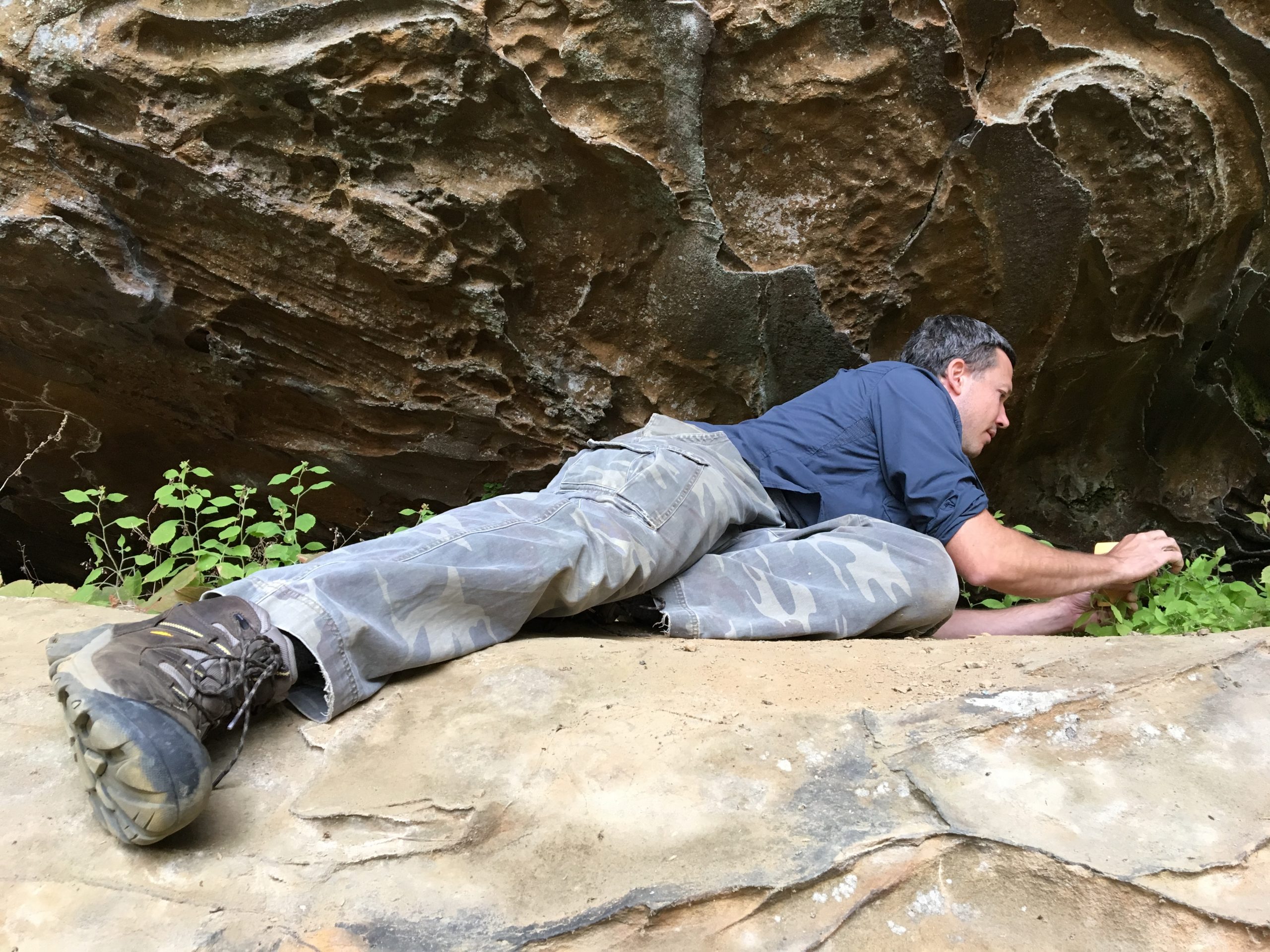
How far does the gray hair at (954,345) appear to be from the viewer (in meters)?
2.72

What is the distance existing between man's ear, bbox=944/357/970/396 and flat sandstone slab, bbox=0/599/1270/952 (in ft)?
3.73

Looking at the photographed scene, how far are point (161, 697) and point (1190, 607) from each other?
243 centimetres

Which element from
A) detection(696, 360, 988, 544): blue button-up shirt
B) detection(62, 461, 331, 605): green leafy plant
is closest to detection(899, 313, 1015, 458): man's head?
detection(696, 360, 988, 544): blue button-up shirt

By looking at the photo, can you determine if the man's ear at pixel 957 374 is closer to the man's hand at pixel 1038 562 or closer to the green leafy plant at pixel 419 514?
the man's hand at pixel 1038 562

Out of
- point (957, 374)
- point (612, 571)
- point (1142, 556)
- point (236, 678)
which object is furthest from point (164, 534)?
point (1142, 556)

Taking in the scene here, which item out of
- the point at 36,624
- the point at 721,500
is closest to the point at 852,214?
the point at 721,500

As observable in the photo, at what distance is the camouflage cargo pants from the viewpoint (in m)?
1.63

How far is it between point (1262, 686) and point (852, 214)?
6.03 feet

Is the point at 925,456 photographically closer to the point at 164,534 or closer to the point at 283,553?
the point at 283,553

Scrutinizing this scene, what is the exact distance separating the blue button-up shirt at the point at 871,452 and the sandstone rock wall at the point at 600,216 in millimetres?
535

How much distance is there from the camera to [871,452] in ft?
8.24

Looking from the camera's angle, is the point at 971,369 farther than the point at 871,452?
Yes

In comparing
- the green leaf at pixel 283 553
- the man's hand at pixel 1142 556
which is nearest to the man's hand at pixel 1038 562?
the man's hand at pixel 1142 556

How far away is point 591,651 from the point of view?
6.10ft
